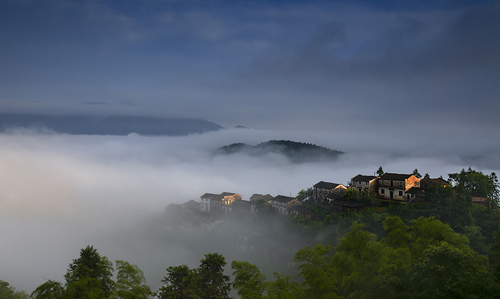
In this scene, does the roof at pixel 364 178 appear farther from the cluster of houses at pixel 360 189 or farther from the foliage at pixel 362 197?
the foliage at pixel 362 197

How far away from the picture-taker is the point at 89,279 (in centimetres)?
2405

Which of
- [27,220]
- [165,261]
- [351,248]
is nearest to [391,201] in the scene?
[351,248]

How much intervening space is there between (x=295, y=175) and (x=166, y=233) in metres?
85.9

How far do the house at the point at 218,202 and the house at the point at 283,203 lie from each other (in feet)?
57.8

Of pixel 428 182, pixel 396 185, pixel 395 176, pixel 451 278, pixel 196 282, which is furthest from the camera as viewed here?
pixel 395 176

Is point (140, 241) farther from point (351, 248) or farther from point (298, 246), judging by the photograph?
point (351, 248)

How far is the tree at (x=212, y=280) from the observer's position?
31734mm

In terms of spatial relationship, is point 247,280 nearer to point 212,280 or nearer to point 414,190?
point 212,280

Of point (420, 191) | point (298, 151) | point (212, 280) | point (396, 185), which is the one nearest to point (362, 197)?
point (396, 185)

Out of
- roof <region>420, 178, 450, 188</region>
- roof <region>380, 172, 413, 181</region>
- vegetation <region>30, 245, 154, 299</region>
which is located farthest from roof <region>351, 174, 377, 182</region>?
vegetation <region>30, 245, 154, 299</region>

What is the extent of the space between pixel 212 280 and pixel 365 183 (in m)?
43.4

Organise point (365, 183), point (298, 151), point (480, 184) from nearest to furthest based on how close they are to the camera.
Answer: point (480, 184) < point (365, 183) < point (298, 151)

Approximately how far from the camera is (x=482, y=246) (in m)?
34.7

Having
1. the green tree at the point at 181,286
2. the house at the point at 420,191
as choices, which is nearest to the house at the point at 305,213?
the house at the point at 420,191
